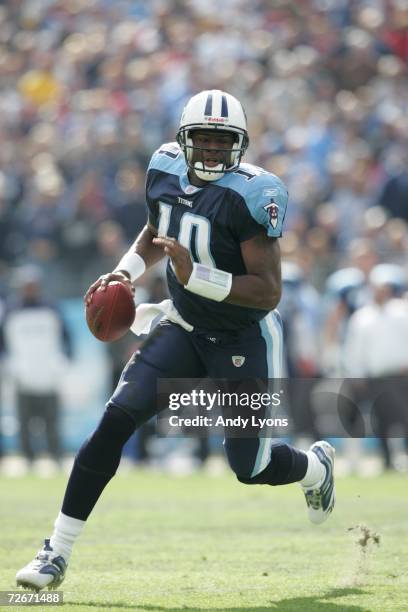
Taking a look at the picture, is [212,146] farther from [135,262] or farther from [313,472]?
[313,472]

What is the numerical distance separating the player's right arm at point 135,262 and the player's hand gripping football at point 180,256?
354 mm

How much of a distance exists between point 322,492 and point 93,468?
4.00ft

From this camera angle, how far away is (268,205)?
4.95 meters

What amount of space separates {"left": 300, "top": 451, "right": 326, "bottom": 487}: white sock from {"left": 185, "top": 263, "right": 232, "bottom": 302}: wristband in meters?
1.01

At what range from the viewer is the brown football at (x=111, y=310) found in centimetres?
509

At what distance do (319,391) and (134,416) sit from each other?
6.32m

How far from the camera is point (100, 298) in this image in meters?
5.10

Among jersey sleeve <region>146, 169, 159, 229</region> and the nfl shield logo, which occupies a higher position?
jersey sleeve <region>146, 169, 159, 229</region>

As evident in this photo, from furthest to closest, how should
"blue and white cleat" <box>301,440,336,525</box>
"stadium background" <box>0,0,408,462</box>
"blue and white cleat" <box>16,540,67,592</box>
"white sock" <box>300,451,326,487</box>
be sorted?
"stadium background" <box>0,0,408,462</box> → "blue and white cleat" <box>301,440,336,525</box> → "white sock" <box>300,451,326,487</box> → "blue and white cleat" <box>16,540,67,592</box>

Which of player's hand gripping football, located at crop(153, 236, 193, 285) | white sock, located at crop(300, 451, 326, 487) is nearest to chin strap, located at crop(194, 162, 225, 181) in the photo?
player's hand gripping football, located at crop(153, 236, 193, 285)

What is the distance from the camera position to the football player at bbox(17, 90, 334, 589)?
193 inches

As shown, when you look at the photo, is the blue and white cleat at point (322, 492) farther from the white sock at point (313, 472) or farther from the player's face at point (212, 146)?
the player's face at point (212, 146)

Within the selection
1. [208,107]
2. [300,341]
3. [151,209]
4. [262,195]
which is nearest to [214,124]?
[208,107]

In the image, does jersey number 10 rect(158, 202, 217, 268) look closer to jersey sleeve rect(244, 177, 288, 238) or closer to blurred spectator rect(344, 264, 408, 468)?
jersey sleeve rect(244, 177, 288, 238)
